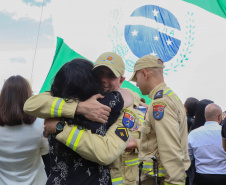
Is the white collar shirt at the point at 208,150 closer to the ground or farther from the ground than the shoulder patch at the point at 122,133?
closer to the ground

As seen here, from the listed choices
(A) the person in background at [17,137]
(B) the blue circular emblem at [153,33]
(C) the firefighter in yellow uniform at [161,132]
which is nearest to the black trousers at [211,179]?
(C) the firefighter in yellow uniform at [161,132]

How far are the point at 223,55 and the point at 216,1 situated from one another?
45.0 inches

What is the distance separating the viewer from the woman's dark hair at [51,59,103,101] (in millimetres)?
1338

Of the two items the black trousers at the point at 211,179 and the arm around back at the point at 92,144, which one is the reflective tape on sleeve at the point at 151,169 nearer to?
the arm around back at the point at 92,144

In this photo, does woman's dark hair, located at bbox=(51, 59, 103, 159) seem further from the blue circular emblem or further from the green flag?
the blue circular emblem

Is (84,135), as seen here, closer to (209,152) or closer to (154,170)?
(154,170)

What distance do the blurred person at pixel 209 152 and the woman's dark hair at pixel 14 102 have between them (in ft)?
6.50

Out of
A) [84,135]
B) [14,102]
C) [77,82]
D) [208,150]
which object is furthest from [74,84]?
[208,150]

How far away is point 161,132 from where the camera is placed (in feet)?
6.68

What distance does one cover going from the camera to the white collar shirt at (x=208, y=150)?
3.09 meters

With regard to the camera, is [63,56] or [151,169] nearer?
[151,169]

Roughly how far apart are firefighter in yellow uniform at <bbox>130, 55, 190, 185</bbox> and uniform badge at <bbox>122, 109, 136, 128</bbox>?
0.68 meters

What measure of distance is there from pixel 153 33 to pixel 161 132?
4.65 meters

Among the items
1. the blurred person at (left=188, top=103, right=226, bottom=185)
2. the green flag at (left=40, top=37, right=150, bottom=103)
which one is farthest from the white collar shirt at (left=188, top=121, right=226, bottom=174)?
the green flag at (left=40, top=37, right=150, bottom=103)
